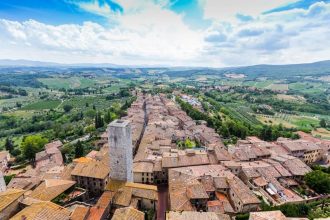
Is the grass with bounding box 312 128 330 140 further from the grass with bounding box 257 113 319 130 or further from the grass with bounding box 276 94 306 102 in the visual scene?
the grass with bounding box 276 94 306 102

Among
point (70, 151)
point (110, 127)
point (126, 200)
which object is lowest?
point (70, 151)

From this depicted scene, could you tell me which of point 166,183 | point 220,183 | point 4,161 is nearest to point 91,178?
point 166,183

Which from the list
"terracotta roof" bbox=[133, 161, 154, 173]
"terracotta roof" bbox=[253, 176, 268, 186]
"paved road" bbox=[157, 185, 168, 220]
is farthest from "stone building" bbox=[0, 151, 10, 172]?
"terracotta roof" bbox=[253, 176, 268, 186]

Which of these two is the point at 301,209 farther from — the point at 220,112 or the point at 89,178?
the point at 220,112

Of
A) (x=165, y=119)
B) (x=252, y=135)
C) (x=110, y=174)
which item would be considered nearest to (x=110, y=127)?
(x=110, y=174)

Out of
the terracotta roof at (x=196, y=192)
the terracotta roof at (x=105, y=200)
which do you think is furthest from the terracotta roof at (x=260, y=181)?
the terracotta roof at (x=105, y=200)

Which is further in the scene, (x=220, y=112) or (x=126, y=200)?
(x=220, y=112)

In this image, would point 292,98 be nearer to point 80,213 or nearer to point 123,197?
point 123,197
